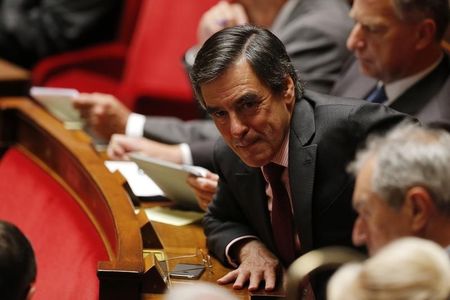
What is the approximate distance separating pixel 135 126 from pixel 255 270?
2.89ft

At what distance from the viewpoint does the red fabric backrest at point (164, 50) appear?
8.94ft

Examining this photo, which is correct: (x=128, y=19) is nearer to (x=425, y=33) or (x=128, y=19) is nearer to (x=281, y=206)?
(x=425, y=33)

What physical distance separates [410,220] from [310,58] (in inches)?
47.8

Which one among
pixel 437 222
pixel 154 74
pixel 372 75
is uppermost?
pixel 437 222

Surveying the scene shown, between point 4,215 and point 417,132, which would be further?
point 4,215

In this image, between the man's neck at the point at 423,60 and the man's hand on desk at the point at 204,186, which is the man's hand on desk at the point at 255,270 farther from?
the man's neck at the point at 423,60

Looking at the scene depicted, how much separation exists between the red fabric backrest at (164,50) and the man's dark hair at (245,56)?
4.01 ft

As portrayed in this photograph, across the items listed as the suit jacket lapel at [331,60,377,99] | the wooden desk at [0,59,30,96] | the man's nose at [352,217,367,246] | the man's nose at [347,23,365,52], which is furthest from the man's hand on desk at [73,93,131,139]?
the man's nose at [352,217,367,246]

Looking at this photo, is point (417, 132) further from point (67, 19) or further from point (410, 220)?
point (67, 19)

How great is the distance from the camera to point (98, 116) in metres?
2.26

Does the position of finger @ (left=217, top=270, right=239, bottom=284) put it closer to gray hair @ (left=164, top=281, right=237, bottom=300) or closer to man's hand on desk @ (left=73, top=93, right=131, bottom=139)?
gray hair @ (left=164, top=281, right=237, bottom=300)

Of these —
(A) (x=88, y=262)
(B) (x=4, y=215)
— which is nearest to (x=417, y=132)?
(A) (x=88, y=262)

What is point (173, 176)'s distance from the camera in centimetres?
177

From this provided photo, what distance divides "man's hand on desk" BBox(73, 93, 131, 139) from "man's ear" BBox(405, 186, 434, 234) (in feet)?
4.44
